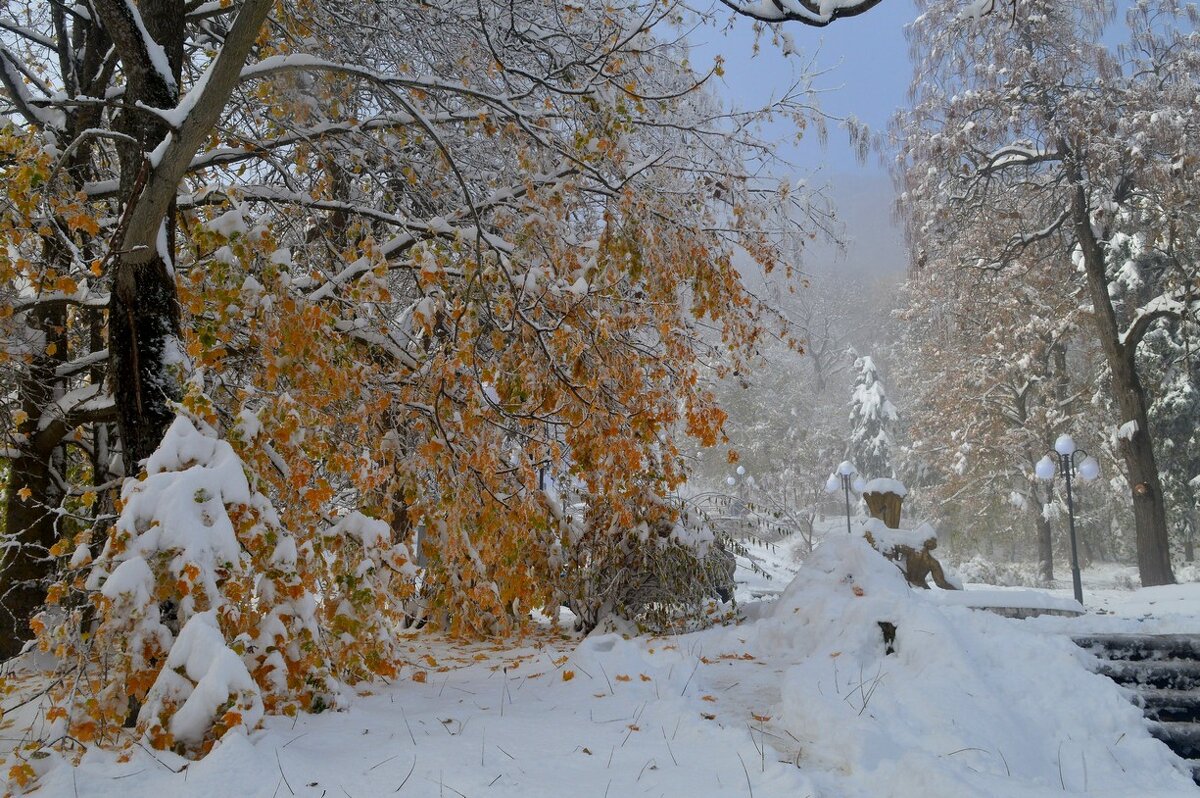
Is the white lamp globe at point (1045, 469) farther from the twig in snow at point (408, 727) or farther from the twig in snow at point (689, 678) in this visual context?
the twig in snow at point (408, 727)

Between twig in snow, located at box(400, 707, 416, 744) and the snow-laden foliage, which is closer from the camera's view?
the snow-laden foliage

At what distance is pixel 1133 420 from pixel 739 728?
573 inches

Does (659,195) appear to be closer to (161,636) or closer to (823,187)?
(823,187)

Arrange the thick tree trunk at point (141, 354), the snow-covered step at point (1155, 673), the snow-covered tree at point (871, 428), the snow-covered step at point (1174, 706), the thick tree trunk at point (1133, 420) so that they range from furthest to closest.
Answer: the snow-covered tree at point (871, 428) → the thick tree trunk at point (1133, 420) → the snow-covered step at point (1155, 673) → the snow-covered step at point (1174, 706) → the thick tree trunk at point (141, 354)

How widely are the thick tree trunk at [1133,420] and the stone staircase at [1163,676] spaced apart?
355 inches

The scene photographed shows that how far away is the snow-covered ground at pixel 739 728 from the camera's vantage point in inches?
118

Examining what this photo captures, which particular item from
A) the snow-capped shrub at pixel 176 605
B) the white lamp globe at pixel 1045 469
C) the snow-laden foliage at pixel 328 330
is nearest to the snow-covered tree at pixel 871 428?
the white lamp globe at pixel 1045 469

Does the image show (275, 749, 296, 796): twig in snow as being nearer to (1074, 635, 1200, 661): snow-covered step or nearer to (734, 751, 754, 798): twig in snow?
(734, 751, 754, 798): twig in snow

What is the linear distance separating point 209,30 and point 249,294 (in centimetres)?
302

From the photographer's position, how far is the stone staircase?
505 cm

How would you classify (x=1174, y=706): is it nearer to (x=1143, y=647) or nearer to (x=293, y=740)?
(x=1143, y=647)

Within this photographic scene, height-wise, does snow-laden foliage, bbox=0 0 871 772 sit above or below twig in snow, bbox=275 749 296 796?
above

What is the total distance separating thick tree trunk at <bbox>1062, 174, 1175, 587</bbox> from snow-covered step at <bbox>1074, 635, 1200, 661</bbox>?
9121 mm

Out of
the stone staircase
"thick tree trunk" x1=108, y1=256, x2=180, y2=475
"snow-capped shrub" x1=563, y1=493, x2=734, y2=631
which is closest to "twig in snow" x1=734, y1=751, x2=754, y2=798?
the stone staircase
